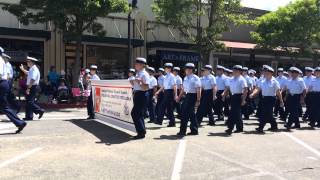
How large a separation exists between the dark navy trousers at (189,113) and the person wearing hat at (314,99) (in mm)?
4735

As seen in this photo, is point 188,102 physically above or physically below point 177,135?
above

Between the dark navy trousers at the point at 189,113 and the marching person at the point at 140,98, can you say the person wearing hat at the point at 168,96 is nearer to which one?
the dark navy trousers at the point at 189,113

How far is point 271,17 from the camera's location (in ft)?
99.0

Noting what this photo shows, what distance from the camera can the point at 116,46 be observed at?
28.5m

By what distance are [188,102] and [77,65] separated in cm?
1158

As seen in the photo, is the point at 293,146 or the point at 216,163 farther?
the point at 293,146

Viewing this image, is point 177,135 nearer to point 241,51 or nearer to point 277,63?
point 241,51

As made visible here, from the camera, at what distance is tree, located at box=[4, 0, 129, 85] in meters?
19.7

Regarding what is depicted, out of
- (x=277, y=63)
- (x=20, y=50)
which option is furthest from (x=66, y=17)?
(x=277, y=63)

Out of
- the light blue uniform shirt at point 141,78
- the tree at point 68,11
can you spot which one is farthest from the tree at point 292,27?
the light blue uniform shirt at point 141,78

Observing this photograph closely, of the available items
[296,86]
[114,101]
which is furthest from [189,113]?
[296,86]

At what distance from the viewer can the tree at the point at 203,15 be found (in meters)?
25.2

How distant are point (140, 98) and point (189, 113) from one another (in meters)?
1.54

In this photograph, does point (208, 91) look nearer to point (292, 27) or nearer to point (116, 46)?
point (116, 46)
